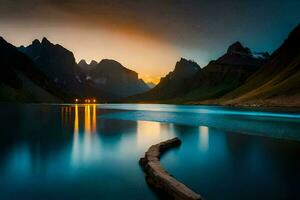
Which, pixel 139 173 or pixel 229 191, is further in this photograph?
pixel 139 173

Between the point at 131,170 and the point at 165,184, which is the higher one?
the point at 165,184

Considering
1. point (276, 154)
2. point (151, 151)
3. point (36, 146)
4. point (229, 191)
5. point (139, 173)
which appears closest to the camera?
point (229, 191)

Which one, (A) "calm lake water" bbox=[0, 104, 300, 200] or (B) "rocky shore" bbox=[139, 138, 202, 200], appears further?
(A) "calm lake water" bbox=[0, 104, 300, 200]

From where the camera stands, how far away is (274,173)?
29.9 m

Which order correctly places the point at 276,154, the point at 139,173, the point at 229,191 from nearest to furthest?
the point at 229,191 → the point at 139,173 → the point at 276,154

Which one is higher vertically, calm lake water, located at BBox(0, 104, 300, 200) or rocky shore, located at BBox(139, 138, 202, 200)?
rocky shore, located at BBox(139, 138, 202, 200)

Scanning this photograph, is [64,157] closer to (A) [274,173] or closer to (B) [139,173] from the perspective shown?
(B) [139,173]

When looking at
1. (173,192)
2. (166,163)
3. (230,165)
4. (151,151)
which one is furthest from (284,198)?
(151,151)

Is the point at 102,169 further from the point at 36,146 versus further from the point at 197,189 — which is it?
the point at 36,146

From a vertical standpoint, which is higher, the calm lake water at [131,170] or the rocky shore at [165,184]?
the rocky shore at [165,184]

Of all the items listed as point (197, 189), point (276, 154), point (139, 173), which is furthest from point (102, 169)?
point (276, 154)

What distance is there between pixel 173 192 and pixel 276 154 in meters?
24.1

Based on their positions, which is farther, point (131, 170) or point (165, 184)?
point (131, 170)

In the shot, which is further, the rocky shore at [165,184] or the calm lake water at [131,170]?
the calm lake water at [131,170]
